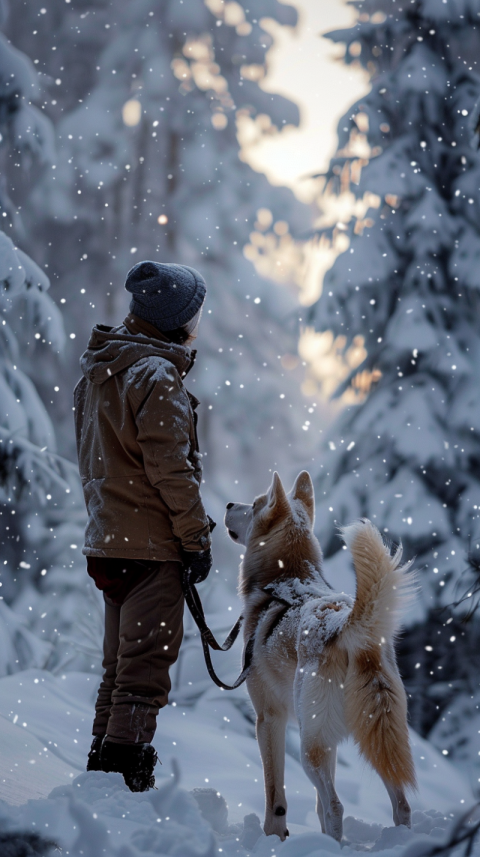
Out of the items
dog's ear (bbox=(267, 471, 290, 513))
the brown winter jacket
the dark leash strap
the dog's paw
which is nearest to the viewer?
the brown winter jacket

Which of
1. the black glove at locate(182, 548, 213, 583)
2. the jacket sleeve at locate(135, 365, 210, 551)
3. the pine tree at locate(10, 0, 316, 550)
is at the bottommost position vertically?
the black glove at locate(182, 548, 213, 583)

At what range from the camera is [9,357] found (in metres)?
6.81

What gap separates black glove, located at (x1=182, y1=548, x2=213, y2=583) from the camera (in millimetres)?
2736

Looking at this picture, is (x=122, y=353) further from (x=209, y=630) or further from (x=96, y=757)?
(x=96, y=757)

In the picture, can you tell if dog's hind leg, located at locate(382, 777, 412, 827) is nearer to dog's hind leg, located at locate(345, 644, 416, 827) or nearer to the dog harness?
dog's hind leg, located at locate(345, 644, 416, 827)

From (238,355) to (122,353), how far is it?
982 cm

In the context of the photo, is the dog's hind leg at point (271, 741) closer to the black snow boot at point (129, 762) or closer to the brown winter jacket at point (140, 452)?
the black snow boot at point (129, 762)

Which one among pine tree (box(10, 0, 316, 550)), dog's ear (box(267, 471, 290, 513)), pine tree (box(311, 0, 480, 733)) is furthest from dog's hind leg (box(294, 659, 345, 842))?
pine tree (box(10, 0, 316, 550))

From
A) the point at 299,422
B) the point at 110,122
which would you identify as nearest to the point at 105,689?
the point at 299,422

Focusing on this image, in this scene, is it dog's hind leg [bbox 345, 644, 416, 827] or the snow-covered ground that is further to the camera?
dog's hind leg [bbox 345, 644, 416, 827]

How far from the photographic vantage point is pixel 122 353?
109 inches

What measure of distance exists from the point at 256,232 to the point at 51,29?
5.39 metres

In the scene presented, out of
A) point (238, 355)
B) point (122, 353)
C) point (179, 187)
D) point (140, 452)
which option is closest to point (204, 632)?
point (140, 452)

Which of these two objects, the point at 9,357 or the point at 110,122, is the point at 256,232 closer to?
the point at 110,122
